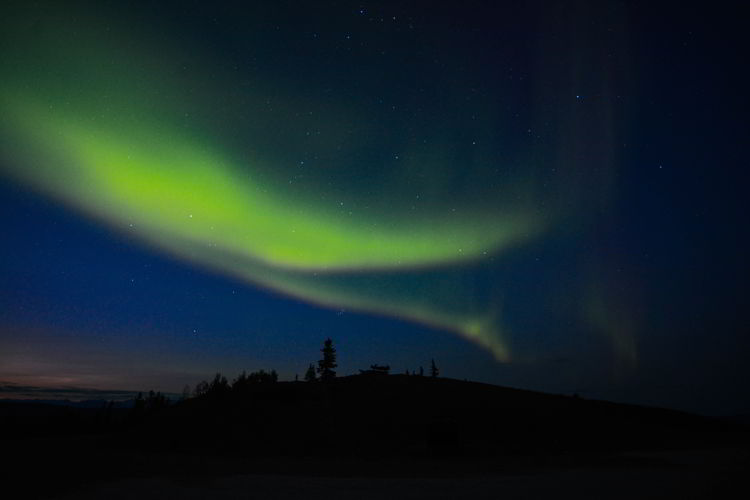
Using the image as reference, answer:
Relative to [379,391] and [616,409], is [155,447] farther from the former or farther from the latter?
[616,409]

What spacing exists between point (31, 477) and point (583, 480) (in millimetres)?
23586

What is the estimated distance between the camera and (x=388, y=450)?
27672 millimetres

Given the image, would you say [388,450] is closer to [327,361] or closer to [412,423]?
[412,423]

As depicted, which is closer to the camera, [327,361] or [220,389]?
[220,389]

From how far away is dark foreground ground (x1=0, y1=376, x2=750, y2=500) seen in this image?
54.0 ft

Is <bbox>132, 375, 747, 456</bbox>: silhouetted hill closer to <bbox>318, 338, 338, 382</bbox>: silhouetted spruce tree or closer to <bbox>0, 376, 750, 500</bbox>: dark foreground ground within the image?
<bbox>0, 376, 750, 500</bbox>: dark foreground ground

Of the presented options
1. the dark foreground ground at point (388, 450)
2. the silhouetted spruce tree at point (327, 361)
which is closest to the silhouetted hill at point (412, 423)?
the dark foreground ground at point (388, 450)

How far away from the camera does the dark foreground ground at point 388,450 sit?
1645 centimetres

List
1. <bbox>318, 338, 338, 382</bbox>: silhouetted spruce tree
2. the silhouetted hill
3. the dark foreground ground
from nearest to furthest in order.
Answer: the dark foreground ground, the silhouetted hill, <bbox>318, 338, 338, 382</bbox>: silhouetted spruce tree

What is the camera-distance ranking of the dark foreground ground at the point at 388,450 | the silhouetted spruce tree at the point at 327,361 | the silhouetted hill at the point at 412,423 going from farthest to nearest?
1. the silhouetted spruce tree at the point at 327,361
2. the silhouetted hill at the point at 412,423
3. the dark foreground ground at the point at 388,450

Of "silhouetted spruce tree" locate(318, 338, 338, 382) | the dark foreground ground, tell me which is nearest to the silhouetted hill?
the dark foreground ground

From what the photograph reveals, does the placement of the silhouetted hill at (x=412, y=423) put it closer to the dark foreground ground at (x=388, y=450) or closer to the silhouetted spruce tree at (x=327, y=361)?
the dark foreground ground at (x=388, y=450)

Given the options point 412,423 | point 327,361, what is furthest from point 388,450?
point 327,361

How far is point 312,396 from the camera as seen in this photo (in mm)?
40219
